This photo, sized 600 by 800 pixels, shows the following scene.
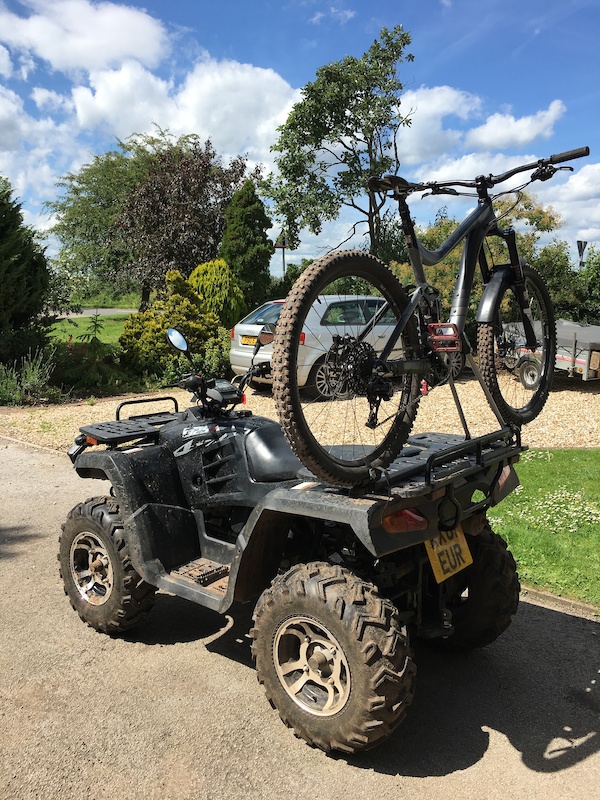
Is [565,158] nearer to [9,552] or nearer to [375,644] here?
[375,644]

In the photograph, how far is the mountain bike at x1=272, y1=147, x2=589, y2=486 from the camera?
2.52 metres

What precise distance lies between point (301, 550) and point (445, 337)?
1277mm

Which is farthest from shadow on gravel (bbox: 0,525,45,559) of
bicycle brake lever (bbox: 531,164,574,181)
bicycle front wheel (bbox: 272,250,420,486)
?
bicycle brake lever (bbox: 531,164,574,181)

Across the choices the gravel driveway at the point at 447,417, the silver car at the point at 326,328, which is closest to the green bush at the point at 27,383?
the gravel driveway at the point at 447,417

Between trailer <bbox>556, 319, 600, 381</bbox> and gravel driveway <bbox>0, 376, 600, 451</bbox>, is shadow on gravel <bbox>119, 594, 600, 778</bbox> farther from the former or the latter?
trailer <bbox>556, 319, 600, 381</bbox>

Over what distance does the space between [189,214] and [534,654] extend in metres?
19.6

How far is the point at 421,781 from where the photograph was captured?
2.54 m

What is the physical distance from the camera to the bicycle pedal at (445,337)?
2955 millimetres

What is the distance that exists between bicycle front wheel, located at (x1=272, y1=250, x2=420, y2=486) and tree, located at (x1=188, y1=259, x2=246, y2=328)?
1187 cm

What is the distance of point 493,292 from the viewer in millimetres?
3494

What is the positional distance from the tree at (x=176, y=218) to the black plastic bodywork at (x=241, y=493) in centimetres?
1797

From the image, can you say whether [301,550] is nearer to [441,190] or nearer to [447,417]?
[441,190]

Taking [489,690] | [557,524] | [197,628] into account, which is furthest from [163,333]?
[489,690]

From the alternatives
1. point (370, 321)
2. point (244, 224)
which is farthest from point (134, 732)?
point (244, 224)
